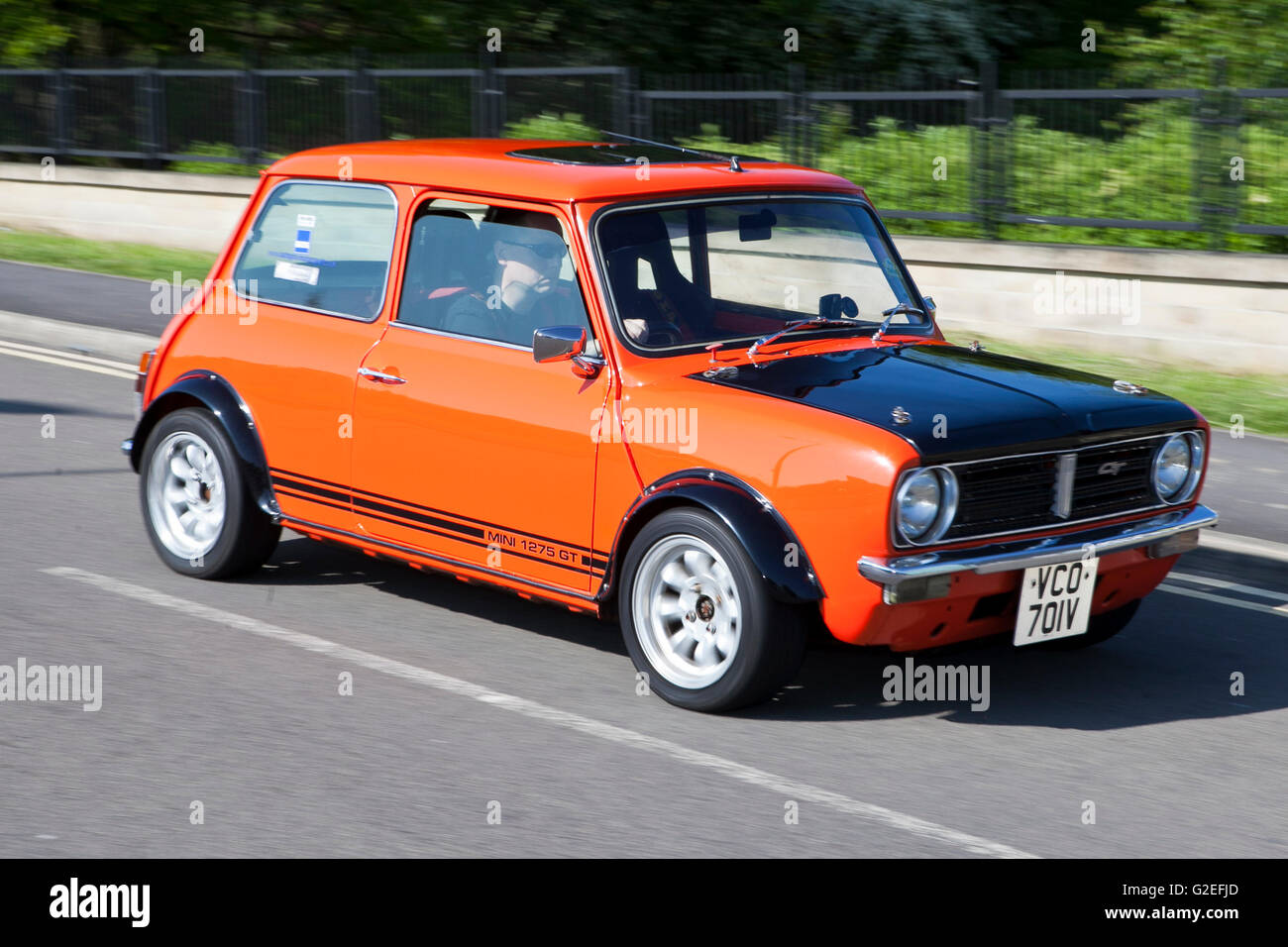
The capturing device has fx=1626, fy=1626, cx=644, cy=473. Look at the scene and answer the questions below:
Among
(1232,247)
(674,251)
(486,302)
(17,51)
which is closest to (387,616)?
(486,302)

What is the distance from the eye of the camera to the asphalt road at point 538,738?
4.47m

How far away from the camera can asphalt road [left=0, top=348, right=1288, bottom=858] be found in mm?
4473

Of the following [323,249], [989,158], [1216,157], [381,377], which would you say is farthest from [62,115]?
[381,377]

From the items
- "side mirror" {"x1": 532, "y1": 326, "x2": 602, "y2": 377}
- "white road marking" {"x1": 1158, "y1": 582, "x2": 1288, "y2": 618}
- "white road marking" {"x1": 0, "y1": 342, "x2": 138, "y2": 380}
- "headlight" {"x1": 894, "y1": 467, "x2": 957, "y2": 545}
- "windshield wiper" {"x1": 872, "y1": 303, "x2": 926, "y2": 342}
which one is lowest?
"white road marking" {"x1": 1158, "y1": 582, "x2": 1288, "y2": 618}

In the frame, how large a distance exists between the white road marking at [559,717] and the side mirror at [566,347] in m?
1.18

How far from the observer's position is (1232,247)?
13.8 metres

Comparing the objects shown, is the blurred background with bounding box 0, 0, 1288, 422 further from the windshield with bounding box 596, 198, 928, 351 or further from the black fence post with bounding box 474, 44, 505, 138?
the windshield with bounding box 596, 198, 928, 351

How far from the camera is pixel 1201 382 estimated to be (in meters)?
12.5

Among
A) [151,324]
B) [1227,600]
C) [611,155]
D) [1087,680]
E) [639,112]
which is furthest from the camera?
[639,112]

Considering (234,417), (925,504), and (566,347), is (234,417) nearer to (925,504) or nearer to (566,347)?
(566,347)

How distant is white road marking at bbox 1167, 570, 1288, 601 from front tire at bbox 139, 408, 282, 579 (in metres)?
4.17

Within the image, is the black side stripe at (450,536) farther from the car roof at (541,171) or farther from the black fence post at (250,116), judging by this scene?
the black fence post at (250,116)

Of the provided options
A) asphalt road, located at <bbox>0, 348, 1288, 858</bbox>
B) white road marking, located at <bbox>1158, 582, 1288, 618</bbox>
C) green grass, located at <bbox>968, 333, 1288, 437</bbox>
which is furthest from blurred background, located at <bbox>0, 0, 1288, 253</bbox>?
asphalt road, located at <bbox>0, 348, 1288, 858</bbox>

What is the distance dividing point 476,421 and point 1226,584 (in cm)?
379
